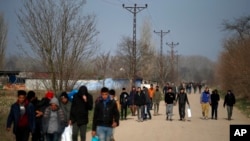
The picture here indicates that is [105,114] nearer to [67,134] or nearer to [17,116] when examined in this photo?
[67,134]

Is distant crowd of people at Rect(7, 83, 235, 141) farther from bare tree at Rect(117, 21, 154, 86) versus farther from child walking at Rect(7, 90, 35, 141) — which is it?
bare tree at Rect(117, 21, 154, 86)

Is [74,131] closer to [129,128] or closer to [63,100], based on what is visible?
[63,100]

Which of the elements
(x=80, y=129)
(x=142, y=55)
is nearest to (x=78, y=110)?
(x=80, y=129)

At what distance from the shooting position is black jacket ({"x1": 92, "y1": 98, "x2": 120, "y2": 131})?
1069 cm

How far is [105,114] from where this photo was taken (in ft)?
35.1

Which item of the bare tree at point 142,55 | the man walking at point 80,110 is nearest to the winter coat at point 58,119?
the man walking at point 80,110

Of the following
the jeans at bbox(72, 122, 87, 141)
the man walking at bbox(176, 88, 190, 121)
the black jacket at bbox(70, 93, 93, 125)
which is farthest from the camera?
the man walking at bbox(176, 88, 190, 121)

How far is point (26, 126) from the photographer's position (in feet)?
37.1

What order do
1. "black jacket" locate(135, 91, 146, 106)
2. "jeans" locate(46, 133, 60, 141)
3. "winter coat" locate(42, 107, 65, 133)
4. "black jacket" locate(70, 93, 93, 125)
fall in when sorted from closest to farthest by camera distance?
"winter coat" locate(42, 107, 65, 133)
"jeans" locate(46, 133, 60, 141)
"black jacket" locate(70, 93, 93, 125)
"black jacket" locate(135, 91, 146, 106)

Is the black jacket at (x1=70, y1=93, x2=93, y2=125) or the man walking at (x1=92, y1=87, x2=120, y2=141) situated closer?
the man walking at (x1=92, y1=87, x2=120, y2=141)

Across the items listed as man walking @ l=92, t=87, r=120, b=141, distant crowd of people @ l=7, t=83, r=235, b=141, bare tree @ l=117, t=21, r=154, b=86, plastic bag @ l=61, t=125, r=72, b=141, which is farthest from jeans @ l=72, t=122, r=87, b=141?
bare tree @ l=117, t=21, r=154, b=86

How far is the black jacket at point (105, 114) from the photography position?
35.1 feet

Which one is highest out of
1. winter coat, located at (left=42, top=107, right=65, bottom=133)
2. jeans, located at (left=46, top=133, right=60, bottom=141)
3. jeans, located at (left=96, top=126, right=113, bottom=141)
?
winter coat, located at (left=42, top=107, right=65, bottom=133)

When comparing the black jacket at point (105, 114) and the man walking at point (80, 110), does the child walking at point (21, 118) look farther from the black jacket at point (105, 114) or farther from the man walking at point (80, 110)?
the black jacket at point (105, 114)
